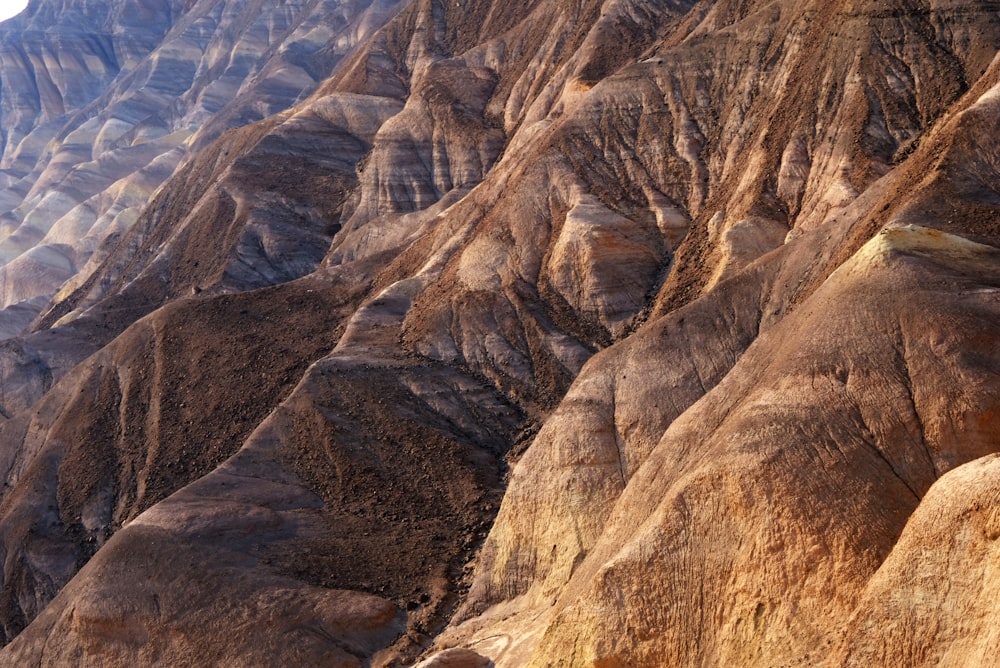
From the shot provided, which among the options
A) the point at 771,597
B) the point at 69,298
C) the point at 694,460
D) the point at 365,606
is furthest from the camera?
the point at 69,298

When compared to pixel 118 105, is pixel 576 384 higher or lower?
lower

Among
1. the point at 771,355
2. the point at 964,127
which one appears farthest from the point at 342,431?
the point at 964,127

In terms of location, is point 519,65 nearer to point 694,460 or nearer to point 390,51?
point 390,51

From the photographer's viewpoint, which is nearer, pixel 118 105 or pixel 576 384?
pixel 576 384

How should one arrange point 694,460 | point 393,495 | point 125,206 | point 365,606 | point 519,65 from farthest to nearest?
point 125,206 < point 519,65 < point 393,495 < point 365,606 < point 694,460

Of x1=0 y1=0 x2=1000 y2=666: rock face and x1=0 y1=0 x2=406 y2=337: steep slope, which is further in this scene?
x1=0 y1=0 x2=406 y2=337: steep slope

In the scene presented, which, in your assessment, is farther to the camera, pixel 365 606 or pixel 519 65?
pixel 519 65

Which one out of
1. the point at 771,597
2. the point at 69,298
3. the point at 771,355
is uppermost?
the point at 771,355

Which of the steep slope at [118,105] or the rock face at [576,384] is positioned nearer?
the rock face at [576,384]
